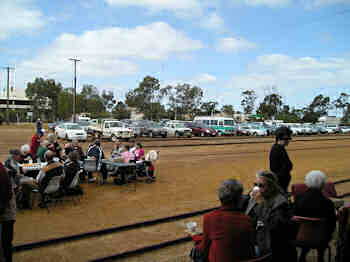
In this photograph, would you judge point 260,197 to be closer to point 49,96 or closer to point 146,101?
point 146,101

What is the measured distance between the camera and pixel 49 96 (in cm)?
8119

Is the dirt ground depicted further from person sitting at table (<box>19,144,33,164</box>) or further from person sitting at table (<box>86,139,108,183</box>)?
person sitting at table (<box>19,144,33,164</box>)

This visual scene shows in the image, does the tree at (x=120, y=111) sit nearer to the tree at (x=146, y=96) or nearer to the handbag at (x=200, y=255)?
the tree at (x=146, y=96)

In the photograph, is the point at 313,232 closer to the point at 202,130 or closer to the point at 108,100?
the point at 202,130

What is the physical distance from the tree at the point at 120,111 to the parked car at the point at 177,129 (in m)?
45.8

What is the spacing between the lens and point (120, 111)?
8069 centimetres

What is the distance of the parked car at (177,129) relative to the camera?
33.6 m

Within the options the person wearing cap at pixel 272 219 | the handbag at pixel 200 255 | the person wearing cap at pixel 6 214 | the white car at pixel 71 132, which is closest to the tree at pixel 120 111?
the white car at pixel 71 132

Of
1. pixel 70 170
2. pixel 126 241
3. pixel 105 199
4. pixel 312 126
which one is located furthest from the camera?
pixel 312 126

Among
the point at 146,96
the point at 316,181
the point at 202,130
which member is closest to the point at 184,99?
the point at 146,96

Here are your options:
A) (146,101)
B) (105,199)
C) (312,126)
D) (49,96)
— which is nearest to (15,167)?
(105,199)

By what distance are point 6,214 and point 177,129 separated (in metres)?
29.6

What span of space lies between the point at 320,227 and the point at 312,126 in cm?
4813

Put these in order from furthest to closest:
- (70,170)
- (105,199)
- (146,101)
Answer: (146,101)
(105,199)
(70,170)
